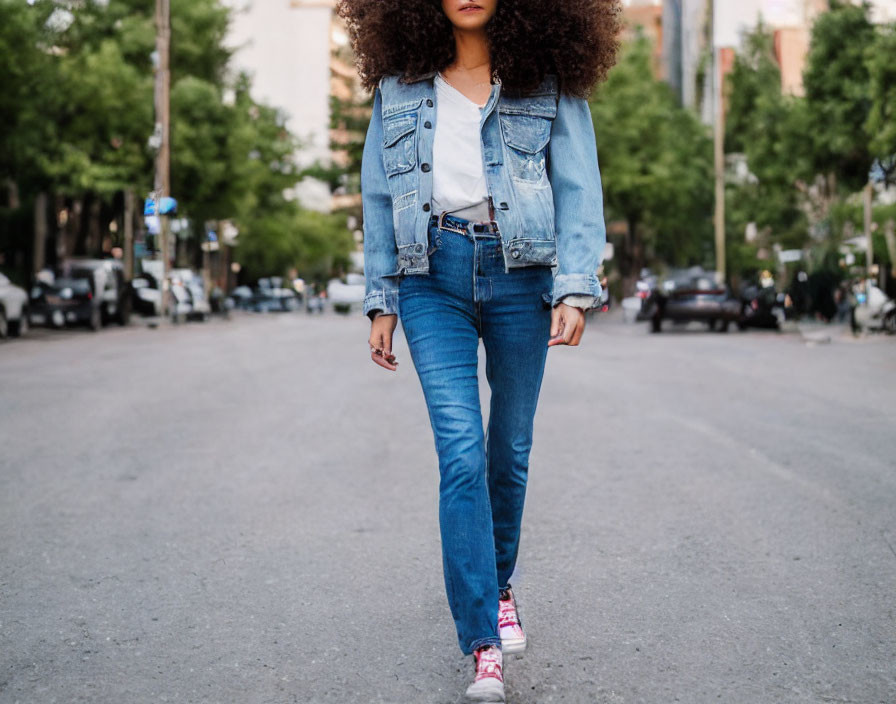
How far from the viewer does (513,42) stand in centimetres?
312

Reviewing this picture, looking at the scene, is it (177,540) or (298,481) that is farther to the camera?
(298,481)

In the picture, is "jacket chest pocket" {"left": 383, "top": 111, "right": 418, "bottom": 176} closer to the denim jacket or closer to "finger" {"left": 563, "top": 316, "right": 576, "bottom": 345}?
the denim jacket

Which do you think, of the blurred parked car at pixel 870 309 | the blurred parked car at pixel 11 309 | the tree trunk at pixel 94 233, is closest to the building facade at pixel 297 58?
the tree trunk at pixel 94 233

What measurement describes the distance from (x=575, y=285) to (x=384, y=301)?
50 cm

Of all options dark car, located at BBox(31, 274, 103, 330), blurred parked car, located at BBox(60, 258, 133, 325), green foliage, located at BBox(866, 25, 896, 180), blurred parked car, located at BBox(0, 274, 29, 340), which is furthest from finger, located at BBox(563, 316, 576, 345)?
blurred parked car, located at BBox(60, 258, 133, 325)

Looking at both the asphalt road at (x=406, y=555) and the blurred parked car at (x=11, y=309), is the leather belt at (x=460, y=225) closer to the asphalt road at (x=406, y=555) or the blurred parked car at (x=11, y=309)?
the asphalt road at (x=406, y=555)

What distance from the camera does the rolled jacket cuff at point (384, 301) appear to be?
10.1 ft

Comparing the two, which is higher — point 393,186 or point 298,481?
point 393,186

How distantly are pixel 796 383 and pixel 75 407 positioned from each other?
287 inches

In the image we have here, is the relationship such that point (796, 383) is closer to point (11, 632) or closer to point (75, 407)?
point (75, 407)

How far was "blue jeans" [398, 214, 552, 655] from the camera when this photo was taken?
9.57 feet

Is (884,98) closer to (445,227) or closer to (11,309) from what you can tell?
(11,309)

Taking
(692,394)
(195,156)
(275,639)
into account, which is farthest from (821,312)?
(275,639)

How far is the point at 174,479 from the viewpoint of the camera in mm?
6418
